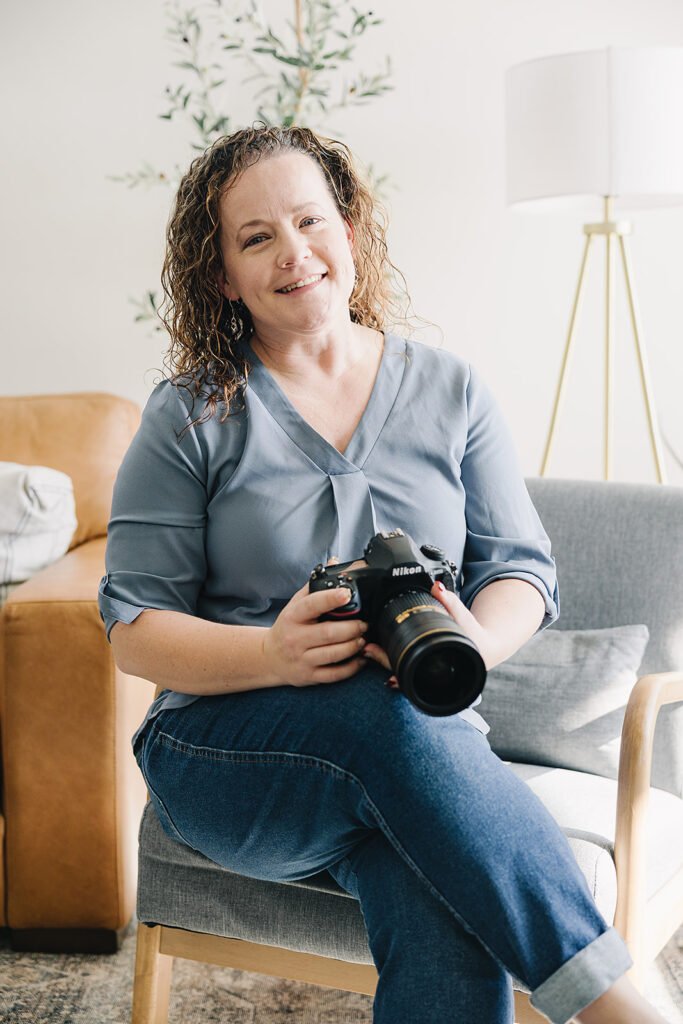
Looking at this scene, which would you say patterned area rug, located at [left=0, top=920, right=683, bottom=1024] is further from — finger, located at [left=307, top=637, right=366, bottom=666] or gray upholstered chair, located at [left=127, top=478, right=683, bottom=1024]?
finger, located at [left=307, top=637, right=366, bottom=666]

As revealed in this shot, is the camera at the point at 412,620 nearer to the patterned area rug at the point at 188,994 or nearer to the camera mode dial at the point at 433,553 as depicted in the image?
the camera mode dial at the point at 433,553

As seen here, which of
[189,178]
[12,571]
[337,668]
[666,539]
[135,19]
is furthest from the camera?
[135,19]

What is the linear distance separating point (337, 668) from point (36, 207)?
1.93 m

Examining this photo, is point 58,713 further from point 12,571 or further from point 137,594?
point 137,594

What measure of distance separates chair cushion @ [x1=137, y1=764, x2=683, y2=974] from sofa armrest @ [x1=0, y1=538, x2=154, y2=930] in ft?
1.26

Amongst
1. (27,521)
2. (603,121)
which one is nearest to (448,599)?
(27,521)

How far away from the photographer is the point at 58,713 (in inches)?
65.5

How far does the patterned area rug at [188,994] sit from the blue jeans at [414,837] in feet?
1.91

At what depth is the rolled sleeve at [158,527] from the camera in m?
1.22

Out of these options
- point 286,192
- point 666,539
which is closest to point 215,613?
point 286,192

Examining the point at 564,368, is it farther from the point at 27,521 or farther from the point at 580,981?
the point at 580,981

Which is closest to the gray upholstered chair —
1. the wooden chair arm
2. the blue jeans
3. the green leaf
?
the wooden chair arm

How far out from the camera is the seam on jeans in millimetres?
942

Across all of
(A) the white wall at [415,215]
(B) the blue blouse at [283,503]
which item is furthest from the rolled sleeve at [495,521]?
(A) the white wall at [415,215]
